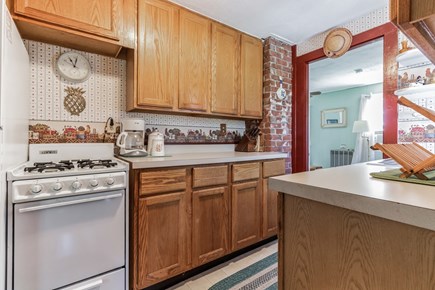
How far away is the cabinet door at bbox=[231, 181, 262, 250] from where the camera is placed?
2025mm

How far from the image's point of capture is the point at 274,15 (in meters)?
2.25

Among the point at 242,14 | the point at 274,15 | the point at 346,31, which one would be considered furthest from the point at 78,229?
the point at 346,31

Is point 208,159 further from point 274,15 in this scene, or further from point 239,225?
point 274,15

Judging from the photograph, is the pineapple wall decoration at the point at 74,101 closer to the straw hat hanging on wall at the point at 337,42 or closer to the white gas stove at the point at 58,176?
the white gas stove at the point at 58,176

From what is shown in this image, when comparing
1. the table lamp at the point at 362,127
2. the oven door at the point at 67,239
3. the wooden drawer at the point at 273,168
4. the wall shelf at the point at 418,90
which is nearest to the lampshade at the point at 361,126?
the table lamp at the point at 362,127

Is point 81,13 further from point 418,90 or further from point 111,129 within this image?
point 418,90

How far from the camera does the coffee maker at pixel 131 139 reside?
188 centimetres

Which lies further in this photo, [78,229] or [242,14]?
[242,14]

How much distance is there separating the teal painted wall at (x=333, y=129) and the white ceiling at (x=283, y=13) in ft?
11.3

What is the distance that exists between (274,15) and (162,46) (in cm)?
116

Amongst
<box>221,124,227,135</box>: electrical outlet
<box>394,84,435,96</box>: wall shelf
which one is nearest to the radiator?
<box>394,84,435,96</box>: wall shelf

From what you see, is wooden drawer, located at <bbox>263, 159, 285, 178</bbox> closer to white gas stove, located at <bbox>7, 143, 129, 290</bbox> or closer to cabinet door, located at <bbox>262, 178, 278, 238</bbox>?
cabinet door, located at <bbox>262, 178, 278, 238</bbox>

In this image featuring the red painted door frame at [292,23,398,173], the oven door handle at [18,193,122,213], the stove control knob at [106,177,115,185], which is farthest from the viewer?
the red painted door frame at [292,23,398,173]

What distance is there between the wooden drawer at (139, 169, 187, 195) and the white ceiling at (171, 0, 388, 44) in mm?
1544
